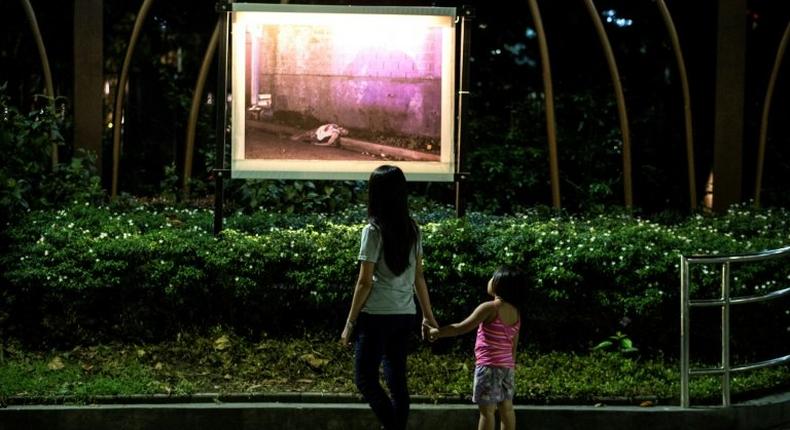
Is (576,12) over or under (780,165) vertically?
over

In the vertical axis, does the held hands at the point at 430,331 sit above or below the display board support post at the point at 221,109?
below

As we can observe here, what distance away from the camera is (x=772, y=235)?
9.65m

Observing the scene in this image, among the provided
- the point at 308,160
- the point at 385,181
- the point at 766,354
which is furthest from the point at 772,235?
the point at 385,181

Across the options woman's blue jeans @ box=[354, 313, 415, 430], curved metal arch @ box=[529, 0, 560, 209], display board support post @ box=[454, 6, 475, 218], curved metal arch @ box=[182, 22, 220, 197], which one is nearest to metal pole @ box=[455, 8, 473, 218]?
display board support post @ box=[454, 6, 475, 218]

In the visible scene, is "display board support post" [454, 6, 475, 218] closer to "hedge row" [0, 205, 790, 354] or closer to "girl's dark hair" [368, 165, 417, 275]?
"hedge row" [0, 205, 790, 354]


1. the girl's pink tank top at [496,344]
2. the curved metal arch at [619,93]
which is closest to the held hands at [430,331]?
the girl's pink tank top at [496,344]

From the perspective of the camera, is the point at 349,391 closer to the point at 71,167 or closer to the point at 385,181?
the point at 385,181

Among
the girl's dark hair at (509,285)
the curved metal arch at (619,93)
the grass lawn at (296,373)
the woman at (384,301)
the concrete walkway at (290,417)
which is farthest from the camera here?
the curved metal arch at (619,93)

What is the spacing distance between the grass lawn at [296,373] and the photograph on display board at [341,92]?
5.42 ft

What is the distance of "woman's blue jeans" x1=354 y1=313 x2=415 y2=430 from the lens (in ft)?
18.8

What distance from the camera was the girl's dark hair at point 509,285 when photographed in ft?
19.7

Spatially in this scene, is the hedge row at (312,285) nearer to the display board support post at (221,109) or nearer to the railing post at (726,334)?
the display board support post at (221,109)

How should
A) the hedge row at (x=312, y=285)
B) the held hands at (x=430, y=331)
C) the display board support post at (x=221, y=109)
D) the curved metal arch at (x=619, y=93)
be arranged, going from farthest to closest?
1. the curved metal arch at (x=619, y=93)
2. the display board support post at (x=221, y=109)
3. the hedge row at (x=312, y=285)
4. the held hands at (x=430, y=331)

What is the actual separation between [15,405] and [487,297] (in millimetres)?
3578
